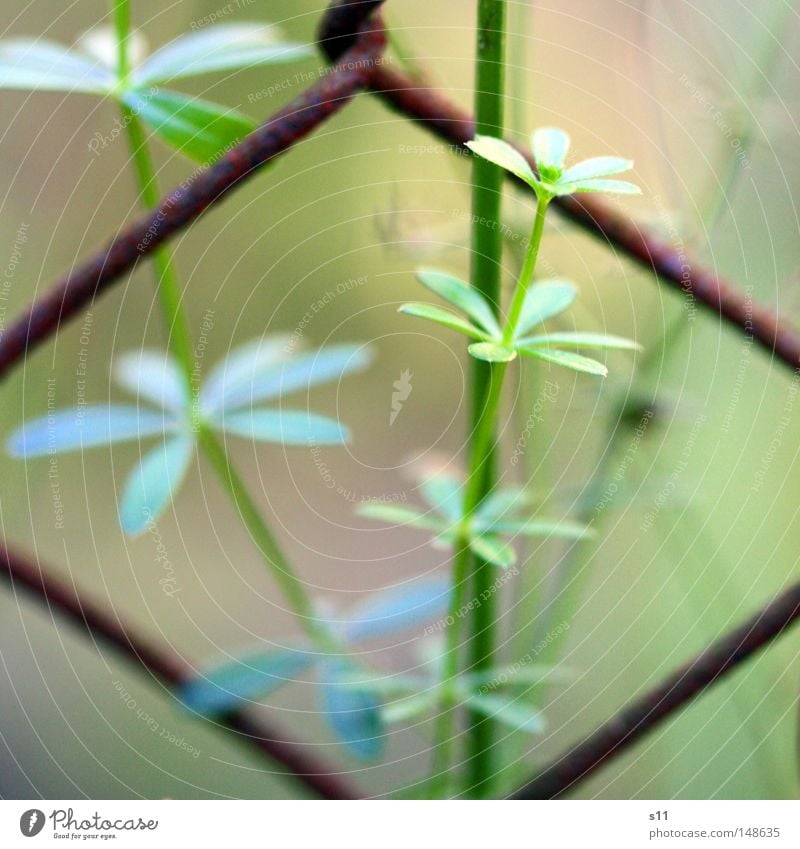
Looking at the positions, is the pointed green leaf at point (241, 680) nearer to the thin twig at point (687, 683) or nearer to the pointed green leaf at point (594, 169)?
the thin twig at point (687, 683)

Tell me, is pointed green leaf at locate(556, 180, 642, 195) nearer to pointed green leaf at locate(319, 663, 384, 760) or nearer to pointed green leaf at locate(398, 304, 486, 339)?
pointed green leaf at locate(398, 304, 486, 339)

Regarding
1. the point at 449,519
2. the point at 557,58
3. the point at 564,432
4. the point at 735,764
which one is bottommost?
the point at 735,764

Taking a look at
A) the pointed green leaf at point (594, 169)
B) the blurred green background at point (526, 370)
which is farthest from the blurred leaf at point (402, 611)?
the pointed green leaf at point (594, 169)

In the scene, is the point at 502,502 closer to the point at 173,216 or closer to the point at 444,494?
the point at 444,494

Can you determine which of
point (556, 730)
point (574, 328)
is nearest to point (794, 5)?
point (574, 328)

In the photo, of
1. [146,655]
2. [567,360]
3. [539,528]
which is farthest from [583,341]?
[146,655]

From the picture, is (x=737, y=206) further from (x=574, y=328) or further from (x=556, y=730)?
(x=556, y=730)
